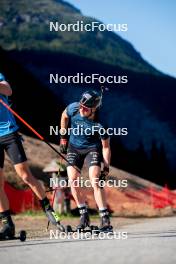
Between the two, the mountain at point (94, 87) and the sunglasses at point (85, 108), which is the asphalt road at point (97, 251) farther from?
the mountain at point (94, 87)

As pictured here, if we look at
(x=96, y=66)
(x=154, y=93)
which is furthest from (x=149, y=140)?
(x=96, y=66)

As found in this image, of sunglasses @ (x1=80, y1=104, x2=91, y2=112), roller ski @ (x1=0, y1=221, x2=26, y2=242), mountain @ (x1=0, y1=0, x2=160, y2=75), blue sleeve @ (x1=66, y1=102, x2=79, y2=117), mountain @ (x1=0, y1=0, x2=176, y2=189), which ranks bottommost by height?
roller ski @ (x1=0, y1=221, x2=26, y2=242)

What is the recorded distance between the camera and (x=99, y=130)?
8.27 m

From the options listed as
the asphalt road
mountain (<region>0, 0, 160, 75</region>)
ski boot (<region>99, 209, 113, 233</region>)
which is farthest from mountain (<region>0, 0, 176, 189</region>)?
the asphalt road

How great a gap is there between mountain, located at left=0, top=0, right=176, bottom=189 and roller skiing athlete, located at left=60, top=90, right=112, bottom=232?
3465 cm

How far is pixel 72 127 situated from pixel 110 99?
103 m

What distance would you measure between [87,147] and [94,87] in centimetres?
Answer: 9349

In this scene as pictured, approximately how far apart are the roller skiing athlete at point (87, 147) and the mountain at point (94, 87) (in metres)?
34.6

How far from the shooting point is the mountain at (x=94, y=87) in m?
64.5

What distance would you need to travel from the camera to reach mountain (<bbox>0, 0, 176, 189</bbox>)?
64.5 metres

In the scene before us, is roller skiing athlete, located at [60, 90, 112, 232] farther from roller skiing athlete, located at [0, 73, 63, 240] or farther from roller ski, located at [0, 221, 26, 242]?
roller ski, located at [0, 221, 26, 242]

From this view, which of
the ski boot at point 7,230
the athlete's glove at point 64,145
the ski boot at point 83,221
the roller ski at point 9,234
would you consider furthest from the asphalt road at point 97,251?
the athlete's glove at point 64,145

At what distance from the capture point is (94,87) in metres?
102

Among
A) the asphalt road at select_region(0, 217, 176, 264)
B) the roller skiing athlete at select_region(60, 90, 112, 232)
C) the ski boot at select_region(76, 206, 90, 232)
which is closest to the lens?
the asphalt road at select_region(0, 217, 176, 264)
